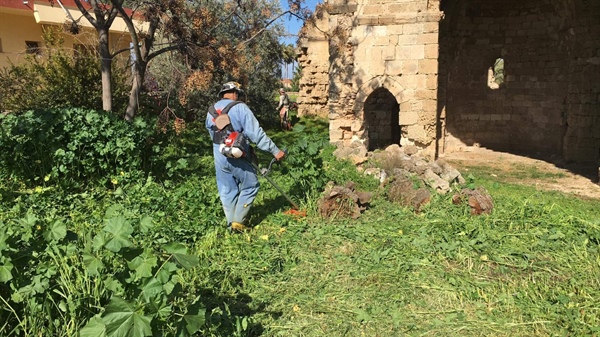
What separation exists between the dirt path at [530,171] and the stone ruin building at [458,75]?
0.71 meters

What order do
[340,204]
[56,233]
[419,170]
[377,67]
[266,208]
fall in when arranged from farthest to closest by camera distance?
[377,67], [419,170], [266,208], [340,204], [56,233]

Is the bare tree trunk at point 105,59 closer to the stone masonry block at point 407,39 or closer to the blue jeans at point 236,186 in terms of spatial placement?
the blue jeans at point 236,186

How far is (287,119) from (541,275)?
10415 mm

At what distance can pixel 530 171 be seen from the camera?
10.1 m

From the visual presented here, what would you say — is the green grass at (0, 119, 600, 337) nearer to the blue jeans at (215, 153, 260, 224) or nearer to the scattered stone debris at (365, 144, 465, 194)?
Answer: the blue jeans at (215, 153, 260, 224)

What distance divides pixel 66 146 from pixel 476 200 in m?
5.39

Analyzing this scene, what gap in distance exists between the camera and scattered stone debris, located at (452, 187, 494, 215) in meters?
5.50

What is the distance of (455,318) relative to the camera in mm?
3424

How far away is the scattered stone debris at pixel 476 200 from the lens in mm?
5496

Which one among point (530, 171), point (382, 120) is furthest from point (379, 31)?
point (530, 171)

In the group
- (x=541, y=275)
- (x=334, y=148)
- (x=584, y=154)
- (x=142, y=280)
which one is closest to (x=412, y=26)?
(x=334, y=148)

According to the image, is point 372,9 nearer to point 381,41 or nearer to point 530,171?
point 381,41

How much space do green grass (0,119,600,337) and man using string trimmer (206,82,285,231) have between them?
0.31 meters

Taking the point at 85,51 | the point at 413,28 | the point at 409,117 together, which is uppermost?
the point at 413,28
